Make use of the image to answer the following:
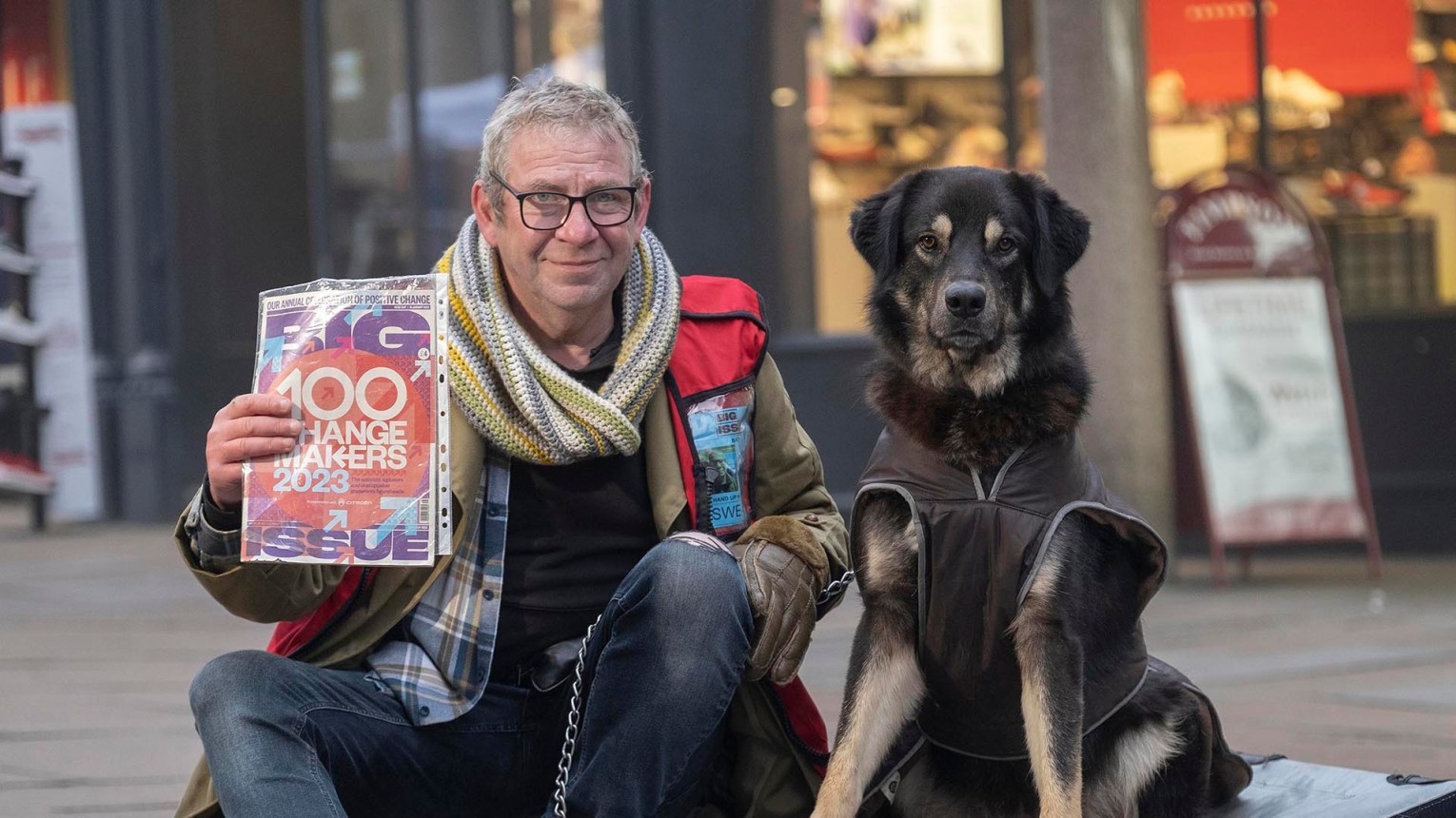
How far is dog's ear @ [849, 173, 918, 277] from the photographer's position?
3.45 meters

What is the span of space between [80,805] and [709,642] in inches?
76.7

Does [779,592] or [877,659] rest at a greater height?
[779,592]

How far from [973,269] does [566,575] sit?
99 cm

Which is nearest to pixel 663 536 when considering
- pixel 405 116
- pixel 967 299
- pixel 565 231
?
pixel 565 231

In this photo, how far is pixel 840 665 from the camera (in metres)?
5.87

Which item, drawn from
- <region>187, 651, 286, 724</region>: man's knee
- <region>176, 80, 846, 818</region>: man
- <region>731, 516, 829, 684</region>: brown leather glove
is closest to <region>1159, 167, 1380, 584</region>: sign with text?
<region>176, 80, 846, 818</region>: man

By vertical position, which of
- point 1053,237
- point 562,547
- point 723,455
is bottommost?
point 562,547

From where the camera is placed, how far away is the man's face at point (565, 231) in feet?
10.3

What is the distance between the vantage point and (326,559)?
2.80 metres

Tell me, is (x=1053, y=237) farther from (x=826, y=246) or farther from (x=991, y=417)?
(x=826, y=246)

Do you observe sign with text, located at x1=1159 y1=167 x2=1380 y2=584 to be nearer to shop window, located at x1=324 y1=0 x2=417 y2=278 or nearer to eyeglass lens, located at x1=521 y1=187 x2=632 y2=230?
eyeglass lens, located at x1=521 y1=187 x2=632 y2=230

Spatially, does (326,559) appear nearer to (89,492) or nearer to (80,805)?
(80,805)

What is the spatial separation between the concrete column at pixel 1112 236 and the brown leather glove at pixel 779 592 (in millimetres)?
4235

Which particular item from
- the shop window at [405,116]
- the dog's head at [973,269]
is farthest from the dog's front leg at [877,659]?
the shop window at [405,116]
